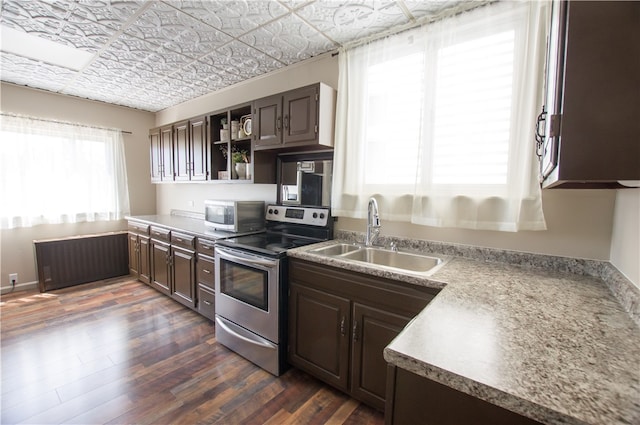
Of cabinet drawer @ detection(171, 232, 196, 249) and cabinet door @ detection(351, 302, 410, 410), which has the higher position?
cabinet drawer @ detection(171, 232, 196, 249)

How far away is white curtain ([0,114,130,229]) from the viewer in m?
3.32

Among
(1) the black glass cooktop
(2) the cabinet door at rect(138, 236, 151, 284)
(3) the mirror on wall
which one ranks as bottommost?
(2) the cabinet door at rect(138, 236, 151, 284)

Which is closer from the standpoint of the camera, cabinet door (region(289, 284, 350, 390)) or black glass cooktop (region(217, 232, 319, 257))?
cabinet door (region(289, 284, 350, 390))

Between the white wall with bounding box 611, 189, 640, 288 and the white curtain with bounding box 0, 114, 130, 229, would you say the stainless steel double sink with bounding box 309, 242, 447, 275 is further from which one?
the white curtain with bounding box 0, 114, 130, 229

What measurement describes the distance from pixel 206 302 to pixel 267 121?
185cm

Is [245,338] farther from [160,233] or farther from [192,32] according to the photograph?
[192,32]

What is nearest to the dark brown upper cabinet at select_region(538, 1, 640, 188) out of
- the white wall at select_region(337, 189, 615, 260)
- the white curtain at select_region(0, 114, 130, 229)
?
the white wall at select_region(337, 189, 615, 260)

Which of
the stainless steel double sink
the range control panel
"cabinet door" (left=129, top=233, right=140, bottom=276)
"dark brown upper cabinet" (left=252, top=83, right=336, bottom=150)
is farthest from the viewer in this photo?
"cabinet door" (left=129, top=233, right=140, bottom=276)

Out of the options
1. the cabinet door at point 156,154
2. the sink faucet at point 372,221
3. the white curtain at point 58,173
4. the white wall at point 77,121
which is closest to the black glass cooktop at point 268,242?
the sink faucet at point 372,221

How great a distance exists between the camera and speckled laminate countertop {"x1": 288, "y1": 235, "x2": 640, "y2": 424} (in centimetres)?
56

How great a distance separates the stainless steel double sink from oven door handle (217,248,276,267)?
316mm

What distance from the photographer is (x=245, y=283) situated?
218 cm

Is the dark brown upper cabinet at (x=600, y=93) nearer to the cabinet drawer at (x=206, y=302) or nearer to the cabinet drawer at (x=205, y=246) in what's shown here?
the cabinet drawer at (x=205, y=246)

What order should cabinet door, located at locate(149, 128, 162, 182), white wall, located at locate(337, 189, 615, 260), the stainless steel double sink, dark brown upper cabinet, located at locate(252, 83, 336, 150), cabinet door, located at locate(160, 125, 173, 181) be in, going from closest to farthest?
white wall, located at locate(337, 189, 615, 260), the stainless steel double sink, dark brown upper cabinet, located at locate(252, 83, 336, 150), cabinet door, located at locate(160, 125, 173, 181), cabinet door, located at locate(149, 128, 162, 182)
